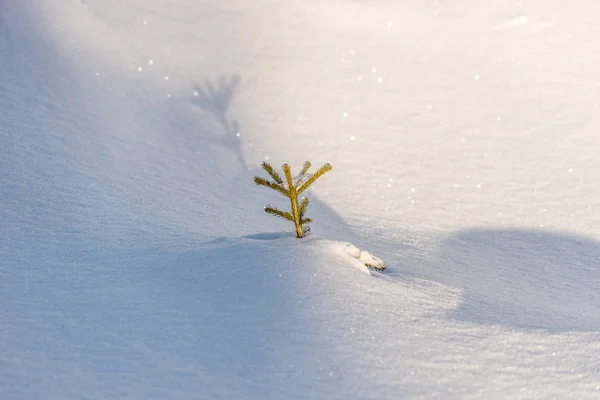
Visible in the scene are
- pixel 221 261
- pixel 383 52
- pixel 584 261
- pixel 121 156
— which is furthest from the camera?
pixel 383 52

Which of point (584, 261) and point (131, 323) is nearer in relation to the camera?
point (131, 323)

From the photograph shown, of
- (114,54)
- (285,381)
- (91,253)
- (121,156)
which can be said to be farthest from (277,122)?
(285,381)

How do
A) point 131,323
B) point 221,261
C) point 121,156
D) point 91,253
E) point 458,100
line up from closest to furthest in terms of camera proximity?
point 131,323, point 221,261, point 91,253, point 121,156, point 458,100

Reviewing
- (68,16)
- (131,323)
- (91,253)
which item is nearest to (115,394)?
(131,323)

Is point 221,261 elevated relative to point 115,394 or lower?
elevated

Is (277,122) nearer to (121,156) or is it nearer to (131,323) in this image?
(121,156)

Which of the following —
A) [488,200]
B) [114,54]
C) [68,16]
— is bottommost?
[488,200]
